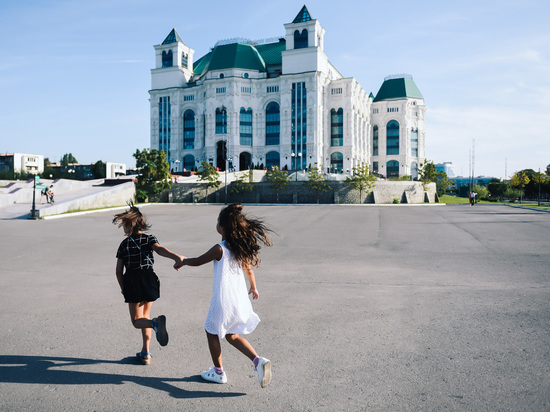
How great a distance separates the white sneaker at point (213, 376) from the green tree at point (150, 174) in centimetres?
4425

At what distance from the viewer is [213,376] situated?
4.05 m

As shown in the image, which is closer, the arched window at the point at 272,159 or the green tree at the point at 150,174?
the green tree at the point at 150,174

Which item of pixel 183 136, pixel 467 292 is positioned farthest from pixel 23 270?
pixel 183 136

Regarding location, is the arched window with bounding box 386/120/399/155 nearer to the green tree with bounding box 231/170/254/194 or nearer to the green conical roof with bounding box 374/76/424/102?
the green conical roof with bounding box 374/76/424/102

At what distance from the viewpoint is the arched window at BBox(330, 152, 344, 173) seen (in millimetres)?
88312

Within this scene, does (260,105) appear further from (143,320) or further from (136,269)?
(143,320)

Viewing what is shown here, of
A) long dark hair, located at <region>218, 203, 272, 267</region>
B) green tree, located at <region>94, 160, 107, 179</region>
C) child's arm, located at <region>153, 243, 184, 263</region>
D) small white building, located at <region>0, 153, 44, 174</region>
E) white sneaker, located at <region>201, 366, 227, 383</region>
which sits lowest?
white sneaker, located at <region>201, 366, 227, 383</region>

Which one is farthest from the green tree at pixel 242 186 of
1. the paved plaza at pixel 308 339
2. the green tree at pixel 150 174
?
the paved plaza at pixel 308 339

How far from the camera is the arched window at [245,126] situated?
281 ft

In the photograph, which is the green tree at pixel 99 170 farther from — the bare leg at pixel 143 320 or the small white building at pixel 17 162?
the bare leg at pixel 143 320

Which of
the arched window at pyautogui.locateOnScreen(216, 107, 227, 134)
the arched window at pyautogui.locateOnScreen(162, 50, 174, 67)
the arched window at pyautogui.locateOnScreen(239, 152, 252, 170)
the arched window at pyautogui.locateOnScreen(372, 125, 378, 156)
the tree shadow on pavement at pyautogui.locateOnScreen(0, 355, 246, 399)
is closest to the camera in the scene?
the tree shadow on pavement at pyautogui.locateOnScreen(0, 355, 246, 399)

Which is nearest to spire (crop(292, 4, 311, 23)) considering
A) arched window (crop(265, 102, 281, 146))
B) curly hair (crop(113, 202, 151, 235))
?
arched window (crop(265, 102, 281, 146))

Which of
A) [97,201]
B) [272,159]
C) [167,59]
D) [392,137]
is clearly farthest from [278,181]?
[392,137]

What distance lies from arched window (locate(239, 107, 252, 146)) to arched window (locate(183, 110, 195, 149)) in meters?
12.4
